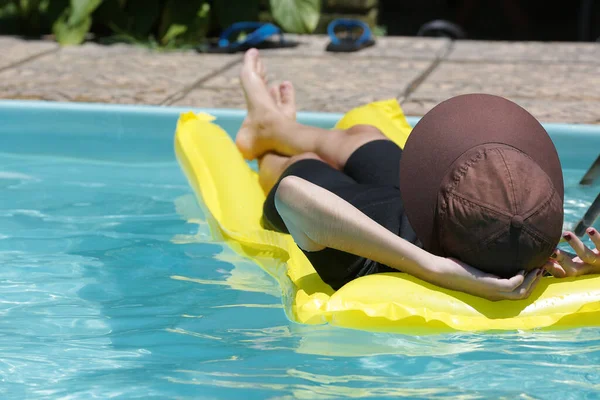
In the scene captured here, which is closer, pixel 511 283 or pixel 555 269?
pixel 511 283

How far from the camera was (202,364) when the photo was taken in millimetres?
2303

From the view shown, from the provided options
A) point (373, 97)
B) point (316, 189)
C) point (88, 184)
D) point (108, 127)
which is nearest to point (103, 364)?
point (316, 189)

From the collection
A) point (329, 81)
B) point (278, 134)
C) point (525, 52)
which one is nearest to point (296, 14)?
point (329, 81)

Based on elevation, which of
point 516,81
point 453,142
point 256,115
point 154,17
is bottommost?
point 516,81

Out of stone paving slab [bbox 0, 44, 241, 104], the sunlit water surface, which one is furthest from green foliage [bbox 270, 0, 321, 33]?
the sunlit water surface

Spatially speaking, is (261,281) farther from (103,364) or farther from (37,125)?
(37,125)

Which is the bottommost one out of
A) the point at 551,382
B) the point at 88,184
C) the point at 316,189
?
the point at 88,184

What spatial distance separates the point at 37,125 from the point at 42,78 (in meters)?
0.74

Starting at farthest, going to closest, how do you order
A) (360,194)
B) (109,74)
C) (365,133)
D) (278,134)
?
(109,74), (278,134), (365,133), (360,194)

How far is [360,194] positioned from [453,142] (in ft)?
2.04

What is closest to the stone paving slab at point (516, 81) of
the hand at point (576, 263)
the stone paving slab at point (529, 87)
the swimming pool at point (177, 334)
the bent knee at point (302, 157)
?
the stone paving slab at point (529, 87)

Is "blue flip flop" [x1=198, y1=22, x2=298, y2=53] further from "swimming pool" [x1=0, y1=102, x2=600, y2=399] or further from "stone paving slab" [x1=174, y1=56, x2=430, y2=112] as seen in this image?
"swimming pool" [x1=0, y1=102, x2=600, y2=399]

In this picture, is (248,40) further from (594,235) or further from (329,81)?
(594,235)

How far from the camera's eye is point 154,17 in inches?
250
